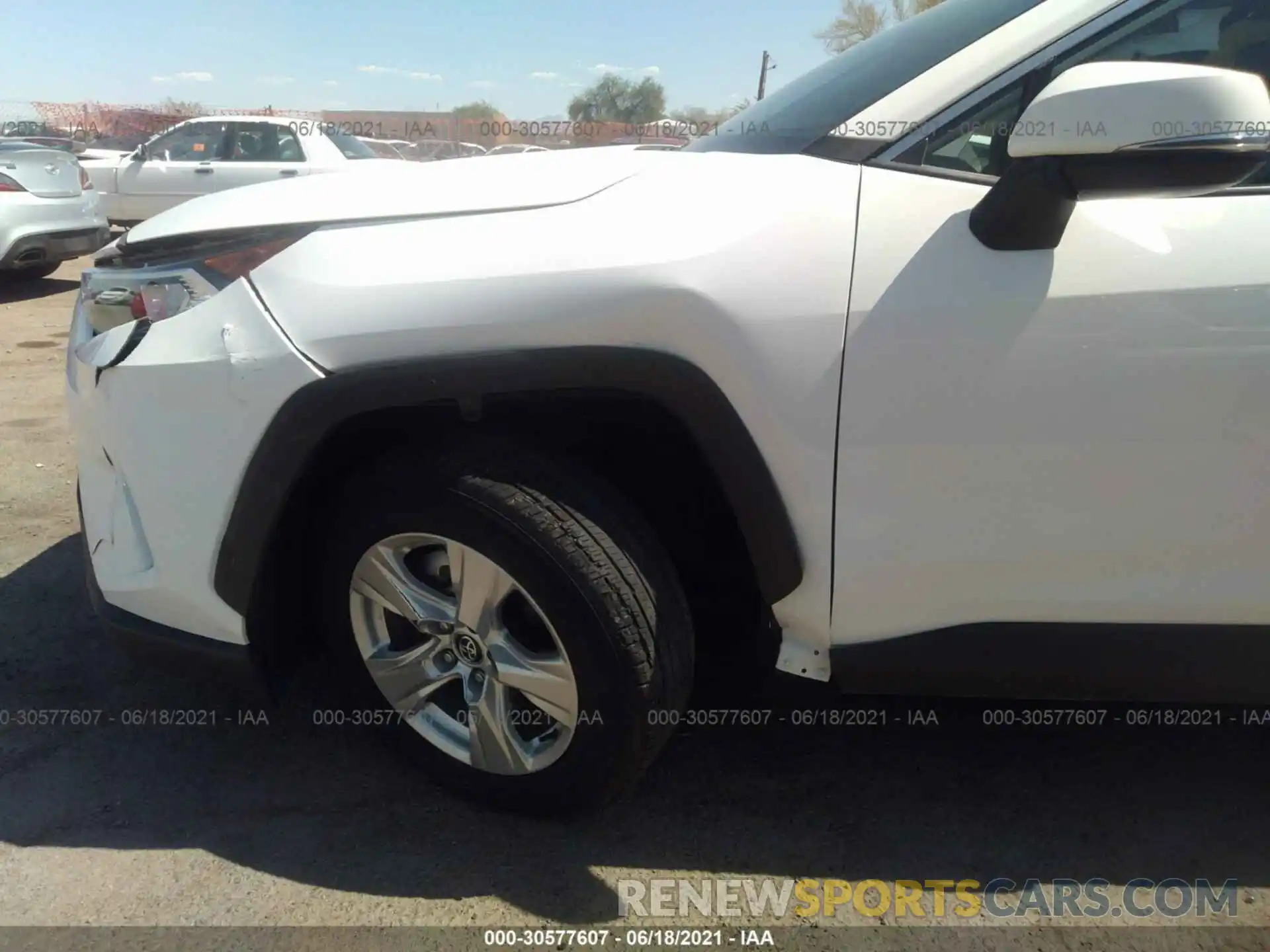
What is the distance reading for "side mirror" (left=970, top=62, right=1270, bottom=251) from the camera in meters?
1.34

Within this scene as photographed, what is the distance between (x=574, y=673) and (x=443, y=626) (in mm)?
303

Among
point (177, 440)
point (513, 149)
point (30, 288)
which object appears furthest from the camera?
point (513, 149)

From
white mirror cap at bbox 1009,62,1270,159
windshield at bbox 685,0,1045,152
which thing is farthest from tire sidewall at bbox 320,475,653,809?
white mirror cap at bbox 1009,62,1270,159

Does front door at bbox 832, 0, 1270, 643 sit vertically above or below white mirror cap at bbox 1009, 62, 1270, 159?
below

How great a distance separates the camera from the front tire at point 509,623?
1696 millimetres

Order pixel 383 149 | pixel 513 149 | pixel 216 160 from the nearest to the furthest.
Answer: pixel 216 160
pixel 513 149
pixel 383 149

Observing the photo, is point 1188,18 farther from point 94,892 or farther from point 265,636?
point 94,892

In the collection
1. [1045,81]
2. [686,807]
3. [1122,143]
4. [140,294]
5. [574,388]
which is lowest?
[686,807]

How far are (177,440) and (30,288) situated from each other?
8.02m

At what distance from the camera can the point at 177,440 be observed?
68.6 inches

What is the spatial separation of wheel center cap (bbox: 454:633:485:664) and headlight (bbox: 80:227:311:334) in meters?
0.83

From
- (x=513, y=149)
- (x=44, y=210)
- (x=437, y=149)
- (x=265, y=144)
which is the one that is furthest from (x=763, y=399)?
(x=437, y=149)

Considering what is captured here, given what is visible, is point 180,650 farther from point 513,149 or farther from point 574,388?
point 513,149

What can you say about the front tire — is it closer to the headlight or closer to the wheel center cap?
the wheel center cap
